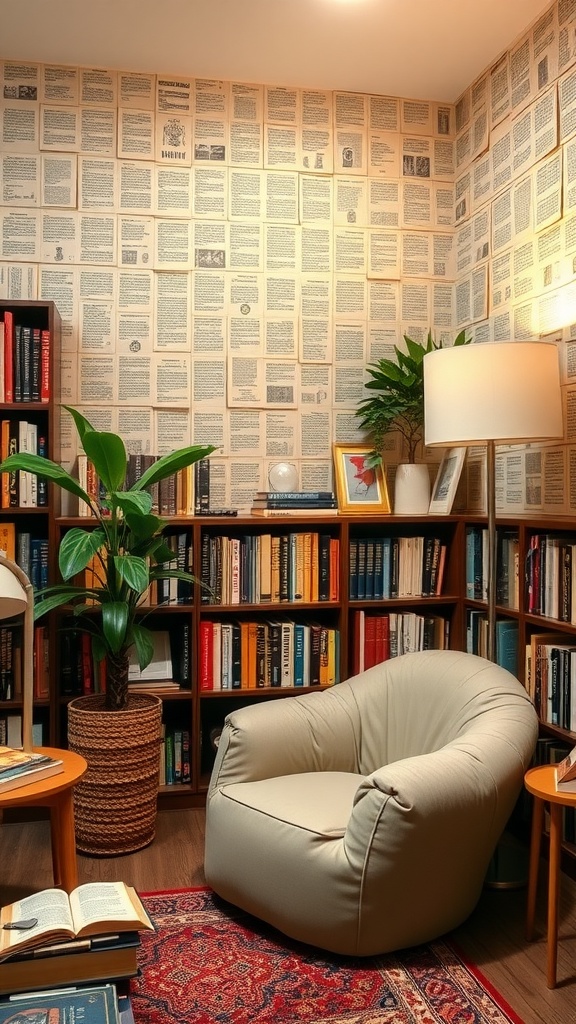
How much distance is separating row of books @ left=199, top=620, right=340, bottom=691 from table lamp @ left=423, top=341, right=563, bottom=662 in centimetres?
108

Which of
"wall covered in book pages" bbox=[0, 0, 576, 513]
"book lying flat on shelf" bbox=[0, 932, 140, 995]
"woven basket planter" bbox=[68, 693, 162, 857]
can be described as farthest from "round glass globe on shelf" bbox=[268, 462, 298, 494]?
"book lying flat on shelf" bbox=[0, 932, 140, 995]

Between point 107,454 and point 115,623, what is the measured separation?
1.76 ft

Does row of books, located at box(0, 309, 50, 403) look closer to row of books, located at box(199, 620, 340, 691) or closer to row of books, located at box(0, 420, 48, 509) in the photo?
row of books, located at box(0, 420, 48, 509)

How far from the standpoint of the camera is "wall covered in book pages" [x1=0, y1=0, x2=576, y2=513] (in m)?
3.33

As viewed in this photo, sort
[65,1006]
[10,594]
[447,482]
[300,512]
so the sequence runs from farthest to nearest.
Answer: [447,482], [300,512], [10,594], [65,1006]

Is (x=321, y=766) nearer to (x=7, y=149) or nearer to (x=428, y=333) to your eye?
(x=428, y=333)

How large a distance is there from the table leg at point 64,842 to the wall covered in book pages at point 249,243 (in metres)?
1.54

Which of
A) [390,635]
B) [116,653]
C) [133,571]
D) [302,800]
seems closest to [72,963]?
[302,800]

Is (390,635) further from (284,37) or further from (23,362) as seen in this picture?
(284,37)

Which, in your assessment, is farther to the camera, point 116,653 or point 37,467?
point 116,653

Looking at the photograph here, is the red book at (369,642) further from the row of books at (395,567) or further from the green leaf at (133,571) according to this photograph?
the green leaf at (133,571)

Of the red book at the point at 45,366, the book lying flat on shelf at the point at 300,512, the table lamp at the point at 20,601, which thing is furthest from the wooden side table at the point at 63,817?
the red book at the point at 45,366

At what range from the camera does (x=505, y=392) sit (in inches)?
96.3

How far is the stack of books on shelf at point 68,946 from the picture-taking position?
4.98 feet
